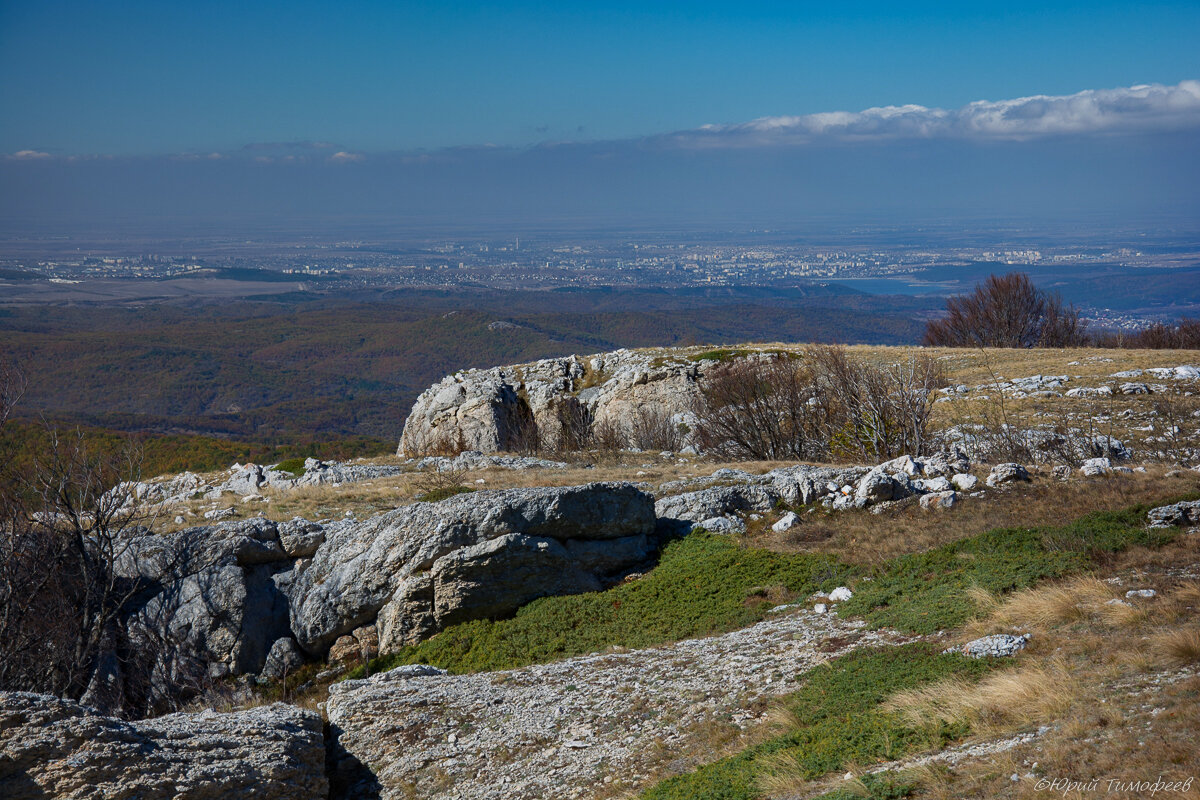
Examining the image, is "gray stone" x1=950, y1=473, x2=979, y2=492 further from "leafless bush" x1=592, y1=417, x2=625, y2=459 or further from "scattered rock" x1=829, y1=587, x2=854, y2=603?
"leafless bush" x1=592, y1=417, x2=625, y2=459

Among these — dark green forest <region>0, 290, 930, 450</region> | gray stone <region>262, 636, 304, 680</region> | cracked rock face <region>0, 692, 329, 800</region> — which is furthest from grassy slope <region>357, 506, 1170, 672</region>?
dark green forest <region>0, 290, 930, 450</region>

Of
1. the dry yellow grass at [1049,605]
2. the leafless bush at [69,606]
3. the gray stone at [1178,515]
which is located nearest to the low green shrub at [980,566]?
the gray stone at [1178,515]

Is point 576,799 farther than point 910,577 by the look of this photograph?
No

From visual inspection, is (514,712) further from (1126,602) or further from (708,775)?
(1126,602)

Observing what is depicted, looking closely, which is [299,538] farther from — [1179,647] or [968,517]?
[1179,647]

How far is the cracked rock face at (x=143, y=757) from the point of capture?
7402 millimetres

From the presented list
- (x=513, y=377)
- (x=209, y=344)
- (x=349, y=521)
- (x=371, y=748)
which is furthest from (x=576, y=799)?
(x=209, y=344)

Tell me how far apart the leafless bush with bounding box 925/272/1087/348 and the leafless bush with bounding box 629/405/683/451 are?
37.4 metres

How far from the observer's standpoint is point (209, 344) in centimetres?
16350

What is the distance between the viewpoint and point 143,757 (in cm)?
783

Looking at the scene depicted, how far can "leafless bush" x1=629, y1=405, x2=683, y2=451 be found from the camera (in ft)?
117

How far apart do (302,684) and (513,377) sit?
3159 cm

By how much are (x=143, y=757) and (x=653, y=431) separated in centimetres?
2987

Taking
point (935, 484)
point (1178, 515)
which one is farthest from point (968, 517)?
point (1178, 515)
